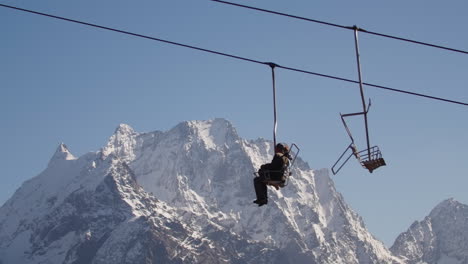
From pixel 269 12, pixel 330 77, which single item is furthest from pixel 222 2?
pixel 330 77

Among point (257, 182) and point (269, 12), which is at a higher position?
point (269, 12)

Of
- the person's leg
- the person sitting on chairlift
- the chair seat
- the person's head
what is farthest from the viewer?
the person's head

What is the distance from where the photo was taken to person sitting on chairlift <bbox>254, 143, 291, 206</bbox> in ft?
84.4

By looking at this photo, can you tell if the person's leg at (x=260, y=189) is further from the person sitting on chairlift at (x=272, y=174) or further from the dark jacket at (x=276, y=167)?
the dark jacket at (x=276, y=167)

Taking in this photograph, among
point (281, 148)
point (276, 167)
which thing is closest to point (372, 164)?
point (276, 167)

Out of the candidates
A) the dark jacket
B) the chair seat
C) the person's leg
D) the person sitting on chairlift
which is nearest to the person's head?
the person sitting on chairlift

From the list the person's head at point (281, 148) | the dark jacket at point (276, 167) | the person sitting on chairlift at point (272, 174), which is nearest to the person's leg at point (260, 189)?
the person sitting on chairlift at point (272, 174)

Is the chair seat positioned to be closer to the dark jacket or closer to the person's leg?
the dark jacket

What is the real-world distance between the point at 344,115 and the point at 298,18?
2.91 m

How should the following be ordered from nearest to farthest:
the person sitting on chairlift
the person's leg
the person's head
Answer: the person sitting on chairlift
the person's leg
the person's head

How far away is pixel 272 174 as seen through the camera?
25797mm

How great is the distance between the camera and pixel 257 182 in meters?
26.1

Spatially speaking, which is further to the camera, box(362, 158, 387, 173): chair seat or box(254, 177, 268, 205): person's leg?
box(254, 177, 268, 205): person's leg

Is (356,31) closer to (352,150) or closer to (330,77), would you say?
(330,77)
